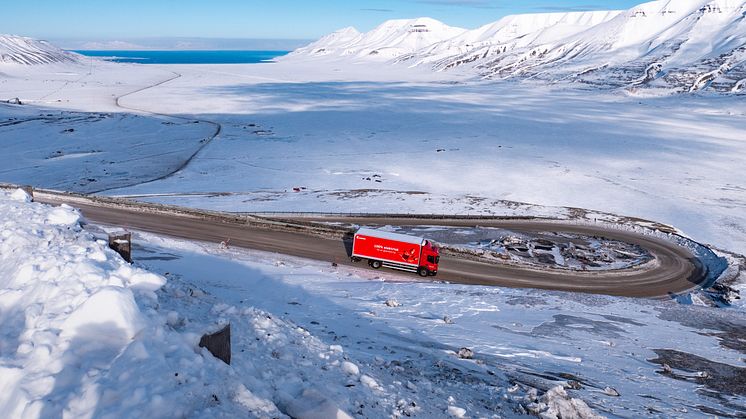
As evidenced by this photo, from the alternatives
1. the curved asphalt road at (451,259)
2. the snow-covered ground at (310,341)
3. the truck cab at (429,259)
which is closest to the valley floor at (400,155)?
the curved asphalt road at (451,259)

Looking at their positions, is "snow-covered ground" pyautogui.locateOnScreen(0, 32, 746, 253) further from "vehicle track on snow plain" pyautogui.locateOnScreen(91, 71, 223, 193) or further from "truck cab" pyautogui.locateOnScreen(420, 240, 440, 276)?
"truck cab" pyautogui.locateOnScreen(420, 240, 440, 276)

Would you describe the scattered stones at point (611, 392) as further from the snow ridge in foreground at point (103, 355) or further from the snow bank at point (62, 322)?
the snow bank at point (62, 322)

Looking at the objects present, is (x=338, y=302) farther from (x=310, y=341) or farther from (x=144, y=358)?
(x=144, y=358)

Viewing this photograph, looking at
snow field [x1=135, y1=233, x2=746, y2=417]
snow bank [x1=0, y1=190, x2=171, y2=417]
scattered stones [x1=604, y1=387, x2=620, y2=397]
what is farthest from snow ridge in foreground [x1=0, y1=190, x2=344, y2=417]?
scattered stones [x1=604, y1=387, x2=620, y2=397]

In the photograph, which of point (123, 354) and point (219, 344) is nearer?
point (123, 354)

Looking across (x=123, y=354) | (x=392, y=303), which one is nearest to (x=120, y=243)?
(x=123, y=354)

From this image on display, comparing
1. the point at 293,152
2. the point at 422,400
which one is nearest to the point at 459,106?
the point at 293,152
